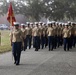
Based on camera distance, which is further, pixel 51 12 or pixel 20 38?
pixel 51 12

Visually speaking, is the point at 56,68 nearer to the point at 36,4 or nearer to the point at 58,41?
the point at 58,41

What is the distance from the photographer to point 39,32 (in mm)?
22625

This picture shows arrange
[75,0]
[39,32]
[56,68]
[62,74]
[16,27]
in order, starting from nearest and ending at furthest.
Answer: [62,74], [56,68], [16,27], [39,32], [75,0]

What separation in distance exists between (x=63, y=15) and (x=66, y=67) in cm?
2702

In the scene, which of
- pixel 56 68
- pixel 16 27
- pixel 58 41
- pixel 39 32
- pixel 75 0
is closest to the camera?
pixel 56 68

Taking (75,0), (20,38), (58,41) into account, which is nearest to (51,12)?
(75,0)

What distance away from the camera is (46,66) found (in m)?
13.7

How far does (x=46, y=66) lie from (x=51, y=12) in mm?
26096

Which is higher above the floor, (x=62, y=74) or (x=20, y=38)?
(x=20, y=38)

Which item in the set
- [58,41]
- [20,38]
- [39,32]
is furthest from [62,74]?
[58,41]

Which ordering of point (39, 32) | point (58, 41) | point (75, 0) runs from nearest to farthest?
point (39, 32) → point (58, 41) → point (75, 0)

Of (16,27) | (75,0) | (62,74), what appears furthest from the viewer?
(75,0)

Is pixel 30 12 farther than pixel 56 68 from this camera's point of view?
Yes

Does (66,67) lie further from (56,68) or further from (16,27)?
(16,27)
